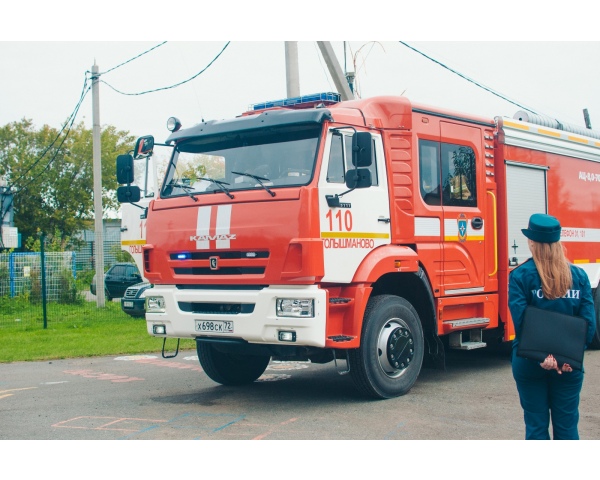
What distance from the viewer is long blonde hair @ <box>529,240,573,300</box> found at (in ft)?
16.4

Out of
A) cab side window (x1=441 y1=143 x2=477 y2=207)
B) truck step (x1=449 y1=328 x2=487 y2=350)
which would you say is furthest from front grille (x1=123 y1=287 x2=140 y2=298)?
cab side window (x1=441 y1=143 x2=477 y2=207)

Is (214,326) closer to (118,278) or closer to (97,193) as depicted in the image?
(118,278)

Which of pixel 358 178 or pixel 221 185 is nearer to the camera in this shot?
pixel 358 178

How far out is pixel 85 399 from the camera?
27.7 feet

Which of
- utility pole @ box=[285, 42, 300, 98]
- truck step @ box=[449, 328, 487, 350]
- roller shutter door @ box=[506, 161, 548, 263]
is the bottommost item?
truck step @ box=[449, 328, 487, 350]

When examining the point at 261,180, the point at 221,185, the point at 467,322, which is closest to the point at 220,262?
the point at 221,185

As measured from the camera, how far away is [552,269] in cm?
503

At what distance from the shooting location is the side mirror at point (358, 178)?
746 centimetres

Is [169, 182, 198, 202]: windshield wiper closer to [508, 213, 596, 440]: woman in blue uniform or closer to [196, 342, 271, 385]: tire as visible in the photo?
[196, 342, 271, 385]: tire

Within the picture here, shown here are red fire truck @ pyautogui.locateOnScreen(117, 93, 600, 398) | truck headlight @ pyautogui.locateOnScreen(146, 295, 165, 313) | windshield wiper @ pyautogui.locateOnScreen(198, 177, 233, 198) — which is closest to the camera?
red fire truck @ pyautogui.locateOnScreen(117, 93, 600, 398)

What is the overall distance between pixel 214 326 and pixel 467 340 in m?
3.62

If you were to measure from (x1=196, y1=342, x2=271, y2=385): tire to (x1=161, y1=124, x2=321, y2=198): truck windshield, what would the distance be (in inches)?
78.9

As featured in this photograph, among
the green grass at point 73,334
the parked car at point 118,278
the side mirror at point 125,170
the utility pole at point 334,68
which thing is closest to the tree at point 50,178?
the parked car at point 118,278

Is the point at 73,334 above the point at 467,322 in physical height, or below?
below
